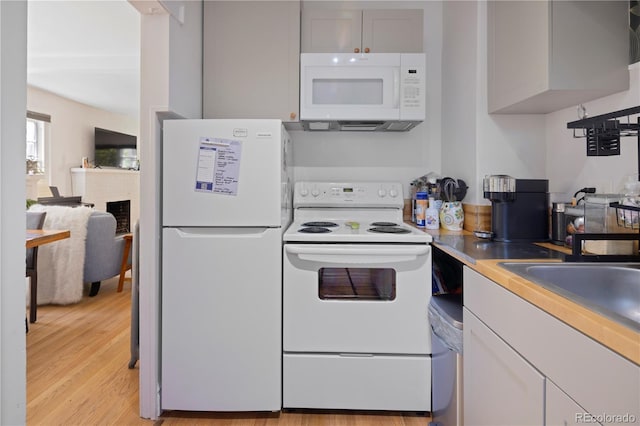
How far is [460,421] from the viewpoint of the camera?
4.68 ft

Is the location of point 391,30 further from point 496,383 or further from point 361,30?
point 496,383

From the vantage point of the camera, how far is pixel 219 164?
174 cm

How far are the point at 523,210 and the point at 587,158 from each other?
0.33 meters

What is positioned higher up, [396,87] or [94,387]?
[396,87]

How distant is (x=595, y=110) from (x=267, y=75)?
1.58 metres

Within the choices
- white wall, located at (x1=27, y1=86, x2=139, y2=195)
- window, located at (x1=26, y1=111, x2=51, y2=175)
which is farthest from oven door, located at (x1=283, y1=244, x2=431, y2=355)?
white wall, located at (x1=27, y1=86, x2=139, y2=195)

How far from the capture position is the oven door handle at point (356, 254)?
68.2 inches

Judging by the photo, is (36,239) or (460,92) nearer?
(460,92)

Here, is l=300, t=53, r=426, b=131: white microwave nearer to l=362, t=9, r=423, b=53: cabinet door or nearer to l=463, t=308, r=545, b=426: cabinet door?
l=362, t=9, r=423, b=53: cabinet door

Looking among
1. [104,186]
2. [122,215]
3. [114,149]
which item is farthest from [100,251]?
[114,149]

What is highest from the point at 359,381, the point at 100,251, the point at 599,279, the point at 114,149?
the point at 114,149

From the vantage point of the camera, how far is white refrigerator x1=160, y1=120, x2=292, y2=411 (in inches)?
68.7

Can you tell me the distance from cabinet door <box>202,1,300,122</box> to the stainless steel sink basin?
1464mm

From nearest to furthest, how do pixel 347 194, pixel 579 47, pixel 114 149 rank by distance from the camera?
1. pixel 579 47
2. pixel 347 194
3. pixel 114 149
